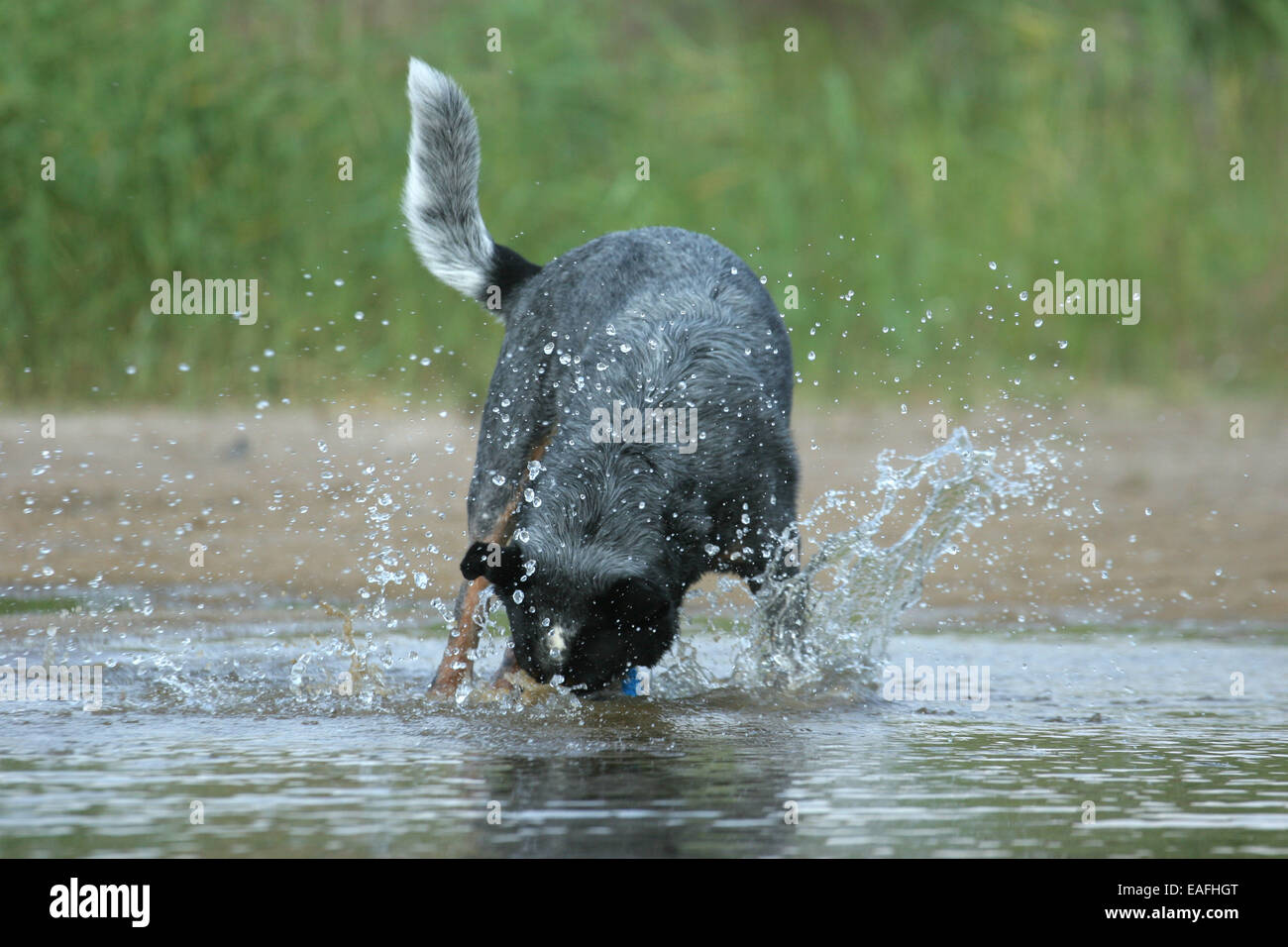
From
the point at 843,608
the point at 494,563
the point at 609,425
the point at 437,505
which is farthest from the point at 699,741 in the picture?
the point at 437,505

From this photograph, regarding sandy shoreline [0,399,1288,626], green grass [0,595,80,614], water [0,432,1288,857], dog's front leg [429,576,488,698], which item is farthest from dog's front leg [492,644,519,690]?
green grass [0,595,80,614]

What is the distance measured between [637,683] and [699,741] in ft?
1.37

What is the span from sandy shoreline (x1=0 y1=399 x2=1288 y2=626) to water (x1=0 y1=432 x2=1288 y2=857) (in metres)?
0.57

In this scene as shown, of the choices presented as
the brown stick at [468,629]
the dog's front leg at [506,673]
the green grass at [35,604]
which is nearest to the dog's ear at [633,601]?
the dog's front leg at [506,673]

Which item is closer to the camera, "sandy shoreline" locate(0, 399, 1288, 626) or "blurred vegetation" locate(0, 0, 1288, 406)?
"sandy shoreline" locate(0, 399, 1288, 626)

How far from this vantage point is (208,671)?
6215 mm

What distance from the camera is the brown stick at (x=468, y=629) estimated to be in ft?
19.7

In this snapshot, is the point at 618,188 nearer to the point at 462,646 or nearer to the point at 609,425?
the point at 462,646

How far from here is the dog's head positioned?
496 centimetres

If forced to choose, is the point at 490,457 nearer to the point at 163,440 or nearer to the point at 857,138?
the point at 163,440

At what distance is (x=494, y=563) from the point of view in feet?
16.3

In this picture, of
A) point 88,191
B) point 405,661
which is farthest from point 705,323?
point 88,191

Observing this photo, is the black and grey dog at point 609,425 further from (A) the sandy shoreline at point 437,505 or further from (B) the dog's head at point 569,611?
(A) the sandy shoreline at point 437,505

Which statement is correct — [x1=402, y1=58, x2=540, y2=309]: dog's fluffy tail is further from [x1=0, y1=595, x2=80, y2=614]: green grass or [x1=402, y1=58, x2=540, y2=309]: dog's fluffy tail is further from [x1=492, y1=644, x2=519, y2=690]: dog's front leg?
[x1=0, y1=595, x2=80, y2=614]: green grass
